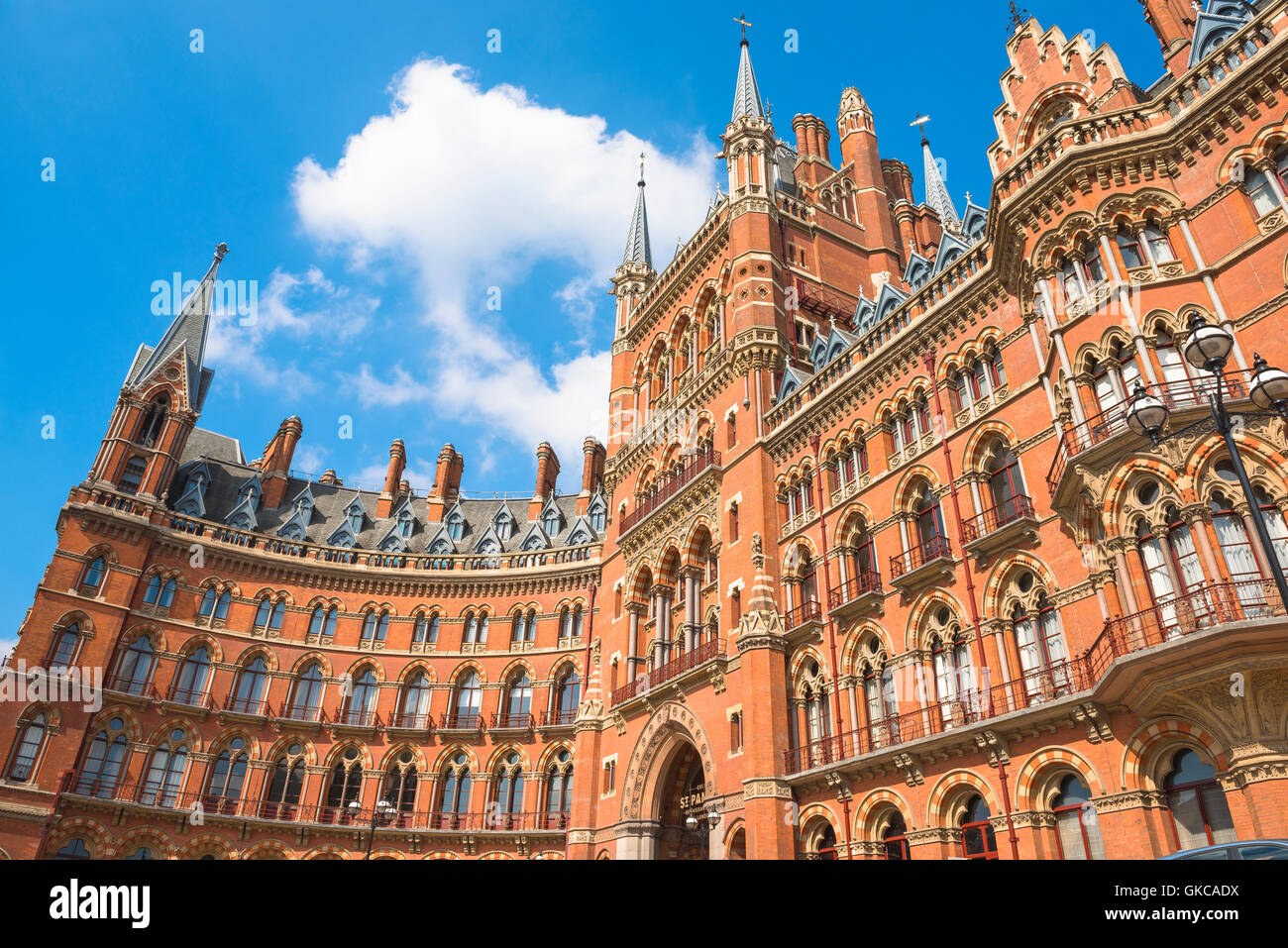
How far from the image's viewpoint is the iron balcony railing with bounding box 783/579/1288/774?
1535 cm

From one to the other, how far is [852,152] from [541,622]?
32.4 metres

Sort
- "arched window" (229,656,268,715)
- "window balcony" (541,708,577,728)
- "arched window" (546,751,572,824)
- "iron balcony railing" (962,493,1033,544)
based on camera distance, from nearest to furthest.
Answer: "iron balcony railing" (962,493,1033,544), "arched window" (546,751,572,824), "arched window" (229,656,268,715), "window balcony" (541,708,577,728)

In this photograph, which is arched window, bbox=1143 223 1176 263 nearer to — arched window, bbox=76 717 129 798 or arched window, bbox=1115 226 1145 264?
arched window, bbox=1115 226 1145 264

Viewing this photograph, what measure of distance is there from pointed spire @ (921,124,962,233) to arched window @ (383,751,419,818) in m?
41.7

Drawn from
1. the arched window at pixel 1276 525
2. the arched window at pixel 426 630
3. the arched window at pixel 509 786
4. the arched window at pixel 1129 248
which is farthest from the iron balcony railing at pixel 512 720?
the arched window at pixel 1276 525

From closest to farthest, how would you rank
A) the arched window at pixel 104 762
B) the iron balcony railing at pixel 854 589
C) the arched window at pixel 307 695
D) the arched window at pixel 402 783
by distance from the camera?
the iron balcony railing at pixel 854 589, the arched window at pixel 104 762, the arched window at pixel 402 783, the arched window at pixel 307 695

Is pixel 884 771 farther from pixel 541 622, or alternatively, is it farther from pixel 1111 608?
pixel 541 622

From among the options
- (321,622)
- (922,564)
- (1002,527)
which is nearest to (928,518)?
(922,564)

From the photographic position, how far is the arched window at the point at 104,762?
38344 millimetres

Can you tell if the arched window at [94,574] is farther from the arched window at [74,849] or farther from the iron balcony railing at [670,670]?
the iron balcony railing at [670,670]

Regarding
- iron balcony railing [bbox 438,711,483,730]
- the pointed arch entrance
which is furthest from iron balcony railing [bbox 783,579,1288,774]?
iron balcony railing [bbox 438,711,483,730]

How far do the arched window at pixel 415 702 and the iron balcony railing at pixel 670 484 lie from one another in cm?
1532

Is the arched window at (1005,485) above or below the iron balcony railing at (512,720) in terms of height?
above

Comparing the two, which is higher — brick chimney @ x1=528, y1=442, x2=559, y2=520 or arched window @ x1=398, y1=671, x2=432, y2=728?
brick chimney @ x1=528, y1=442, x2=559, y2=520
